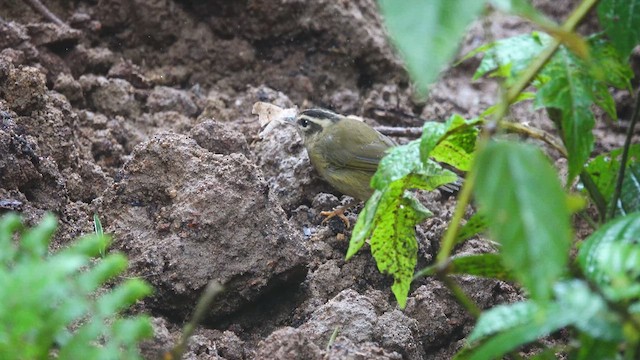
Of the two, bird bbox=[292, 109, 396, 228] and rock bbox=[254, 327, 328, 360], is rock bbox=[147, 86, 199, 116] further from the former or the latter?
rock bbox=[254, 327, 328, 360]

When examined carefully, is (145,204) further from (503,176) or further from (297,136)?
(503,176)

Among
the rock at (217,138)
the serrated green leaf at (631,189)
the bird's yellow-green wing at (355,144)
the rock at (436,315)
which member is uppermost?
the bird's yellow-green wing at (355,144)

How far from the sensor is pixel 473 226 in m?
2.65

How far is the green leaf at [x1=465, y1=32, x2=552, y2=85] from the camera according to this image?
111 inches

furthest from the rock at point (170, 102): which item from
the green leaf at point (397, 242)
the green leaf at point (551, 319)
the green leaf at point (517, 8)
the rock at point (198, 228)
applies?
the green leaf at point (517, 8)

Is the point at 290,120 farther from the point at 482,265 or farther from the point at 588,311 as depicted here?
the point at 588,311

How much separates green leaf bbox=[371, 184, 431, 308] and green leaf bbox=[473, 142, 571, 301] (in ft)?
4.70

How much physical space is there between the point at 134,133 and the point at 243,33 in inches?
56.7

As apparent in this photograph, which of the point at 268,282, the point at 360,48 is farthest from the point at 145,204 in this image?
the point at 360,48

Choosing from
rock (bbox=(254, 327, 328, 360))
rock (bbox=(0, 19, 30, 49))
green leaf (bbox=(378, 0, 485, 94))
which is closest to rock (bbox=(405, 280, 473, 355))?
rock (bbox=(254, 327, 328, 360))

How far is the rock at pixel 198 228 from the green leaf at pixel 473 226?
Result: 4.28 ft

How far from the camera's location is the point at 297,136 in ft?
17.8

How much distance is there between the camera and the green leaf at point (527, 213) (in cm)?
174

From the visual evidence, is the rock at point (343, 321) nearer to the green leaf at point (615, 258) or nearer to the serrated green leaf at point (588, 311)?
the green leaf at point (615, 258)
